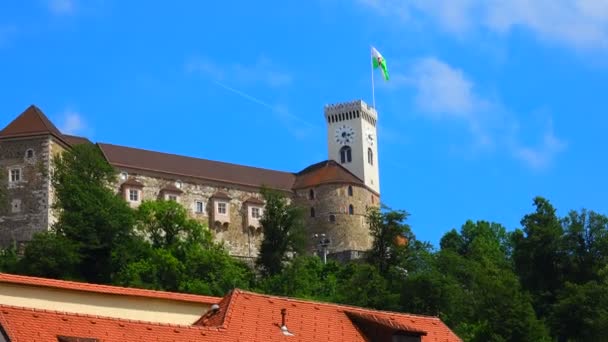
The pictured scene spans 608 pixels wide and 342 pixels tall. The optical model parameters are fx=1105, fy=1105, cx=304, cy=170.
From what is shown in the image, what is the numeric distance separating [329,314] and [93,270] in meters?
54.5

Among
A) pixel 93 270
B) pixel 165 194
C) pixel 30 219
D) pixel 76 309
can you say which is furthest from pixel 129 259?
pixel 76 309

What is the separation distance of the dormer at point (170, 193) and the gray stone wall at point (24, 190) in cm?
1562

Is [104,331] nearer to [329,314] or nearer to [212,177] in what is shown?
[329,314]

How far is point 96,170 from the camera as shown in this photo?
94.4 meters

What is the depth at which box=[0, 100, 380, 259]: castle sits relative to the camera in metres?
98.7

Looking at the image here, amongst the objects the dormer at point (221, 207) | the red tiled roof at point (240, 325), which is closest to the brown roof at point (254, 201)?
the dormer at point (221, 207)

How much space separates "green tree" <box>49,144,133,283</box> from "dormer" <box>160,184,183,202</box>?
1665 centimetres

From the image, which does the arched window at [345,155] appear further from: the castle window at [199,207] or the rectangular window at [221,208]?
the castle window at [199,207]

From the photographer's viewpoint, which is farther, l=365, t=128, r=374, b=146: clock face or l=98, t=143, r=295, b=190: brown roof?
l=365, t=128, r=374, b=146: clock face

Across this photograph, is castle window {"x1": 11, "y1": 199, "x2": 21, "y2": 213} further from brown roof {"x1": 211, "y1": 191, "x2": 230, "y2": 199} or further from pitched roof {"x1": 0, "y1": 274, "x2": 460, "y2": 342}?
pitched roof {"x1": 0, "y1": 274, "x2": 460, "y2": 342}

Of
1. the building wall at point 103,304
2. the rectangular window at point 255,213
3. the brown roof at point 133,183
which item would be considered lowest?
the building wall at point 103,304

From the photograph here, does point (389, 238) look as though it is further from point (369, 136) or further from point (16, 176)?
point (369, 136)

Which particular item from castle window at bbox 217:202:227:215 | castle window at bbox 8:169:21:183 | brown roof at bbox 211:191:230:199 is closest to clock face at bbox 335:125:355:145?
brown roof at bbox 211:191:230:199

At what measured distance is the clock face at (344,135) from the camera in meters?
133
